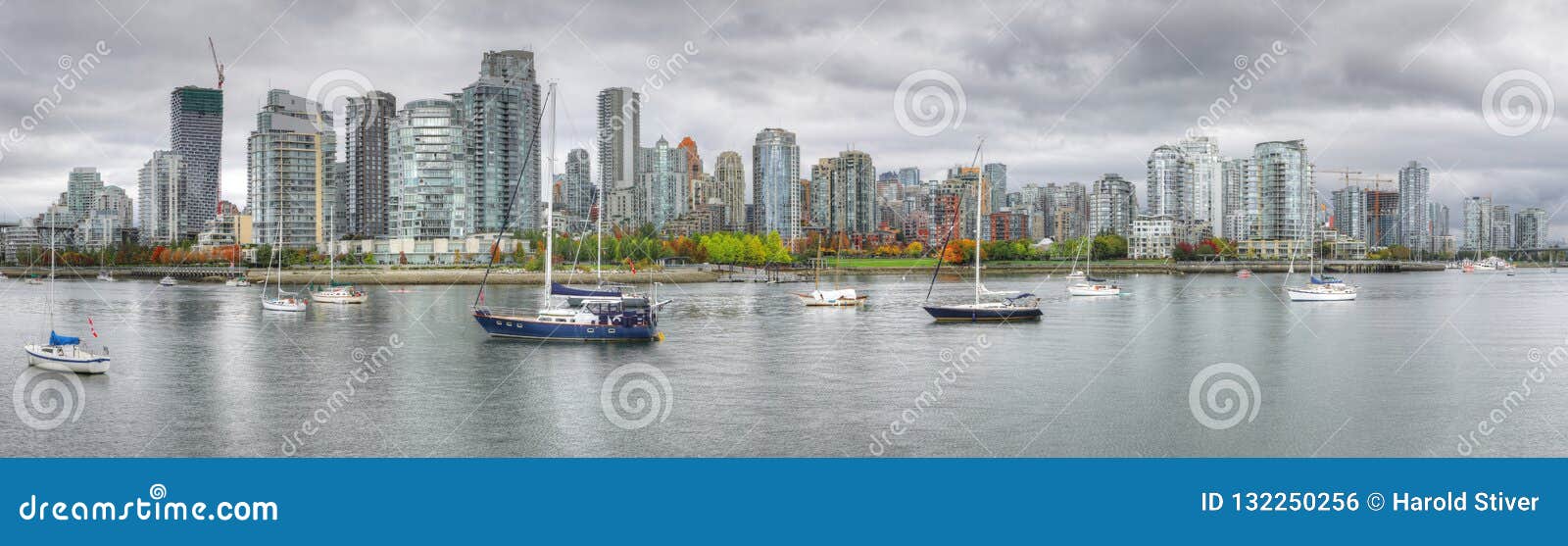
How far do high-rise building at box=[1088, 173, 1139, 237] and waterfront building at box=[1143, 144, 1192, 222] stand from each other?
4.18 metres

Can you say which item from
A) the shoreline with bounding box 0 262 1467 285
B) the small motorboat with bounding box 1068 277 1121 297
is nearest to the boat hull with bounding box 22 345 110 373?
the shoreline with bounding box 0 262 1467 285

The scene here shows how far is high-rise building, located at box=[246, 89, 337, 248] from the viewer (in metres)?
140

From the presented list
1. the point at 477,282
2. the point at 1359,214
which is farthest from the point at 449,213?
the point at 1359,214

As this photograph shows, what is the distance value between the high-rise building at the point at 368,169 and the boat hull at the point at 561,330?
15110 cm

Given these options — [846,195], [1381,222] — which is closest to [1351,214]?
[1381,222]

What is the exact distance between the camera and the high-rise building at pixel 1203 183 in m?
179

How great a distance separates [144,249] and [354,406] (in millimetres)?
133296

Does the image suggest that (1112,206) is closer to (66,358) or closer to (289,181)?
(289,181)

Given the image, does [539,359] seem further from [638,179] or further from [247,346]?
[638,179]

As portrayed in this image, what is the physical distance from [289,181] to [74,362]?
5062 inches

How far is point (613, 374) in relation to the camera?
24469mm

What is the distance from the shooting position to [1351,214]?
6964 inches

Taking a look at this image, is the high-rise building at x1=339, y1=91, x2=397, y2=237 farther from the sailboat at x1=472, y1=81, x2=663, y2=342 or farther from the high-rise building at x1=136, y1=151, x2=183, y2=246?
the sailboat at x1=472, y1=81, x2=663, y2=342

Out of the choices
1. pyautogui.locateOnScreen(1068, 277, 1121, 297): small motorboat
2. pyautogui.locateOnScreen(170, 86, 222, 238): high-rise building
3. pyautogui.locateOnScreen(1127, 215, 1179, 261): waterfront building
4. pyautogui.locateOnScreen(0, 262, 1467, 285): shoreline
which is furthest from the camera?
pyautogui.locateOnScreen(170, 86, 222, 238): high-rise building
